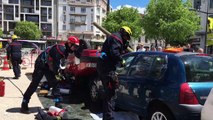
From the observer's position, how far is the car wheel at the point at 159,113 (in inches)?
193

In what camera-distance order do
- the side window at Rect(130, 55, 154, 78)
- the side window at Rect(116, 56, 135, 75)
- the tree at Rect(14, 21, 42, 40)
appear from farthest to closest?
the tree at Rect(14, 21, 42, 40)
the side window at Rect(116, 56, 135, 75)
the side window at Rect(130, 55, 154, 78)

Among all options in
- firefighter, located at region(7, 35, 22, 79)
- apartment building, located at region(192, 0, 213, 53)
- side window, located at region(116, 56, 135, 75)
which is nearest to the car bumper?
side window, located at region(116, 56, 135, 75)

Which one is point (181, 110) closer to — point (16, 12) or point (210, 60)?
point (210, 60)

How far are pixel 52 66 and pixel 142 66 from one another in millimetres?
1922

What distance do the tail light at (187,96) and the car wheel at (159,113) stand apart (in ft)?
1.24

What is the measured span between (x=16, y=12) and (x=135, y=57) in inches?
3411

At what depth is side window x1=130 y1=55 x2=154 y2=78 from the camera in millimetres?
Answer: 5617

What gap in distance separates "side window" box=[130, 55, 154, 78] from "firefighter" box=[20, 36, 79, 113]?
4.32ft

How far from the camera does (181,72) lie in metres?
4.80

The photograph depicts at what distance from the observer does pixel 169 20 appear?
35031 mm

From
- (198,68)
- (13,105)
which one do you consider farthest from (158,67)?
(13,105)

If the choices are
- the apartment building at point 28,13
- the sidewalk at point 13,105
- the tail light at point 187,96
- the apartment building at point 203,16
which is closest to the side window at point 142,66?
the tail light at point 187,96

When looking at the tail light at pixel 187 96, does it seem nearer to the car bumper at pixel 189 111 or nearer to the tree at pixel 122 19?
the car bumper at pixel 189 111

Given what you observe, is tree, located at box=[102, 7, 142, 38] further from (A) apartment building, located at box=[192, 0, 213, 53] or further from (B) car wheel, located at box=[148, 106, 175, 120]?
(B) car wheel, located at box=[148, 106, 175, 120]
